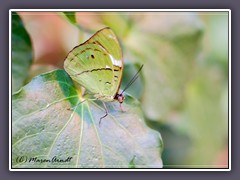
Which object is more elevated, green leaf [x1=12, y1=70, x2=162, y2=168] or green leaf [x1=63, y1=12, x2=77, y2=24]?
green leaf [x1=63, y1=12, x2=77, y2=24]

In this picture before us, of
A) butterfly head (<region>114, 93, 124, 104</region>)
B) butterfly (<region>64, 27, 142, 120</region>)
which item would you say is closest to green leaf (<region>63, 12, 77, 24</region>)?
butterfly (<region>64, 27, 142, 120</region>)

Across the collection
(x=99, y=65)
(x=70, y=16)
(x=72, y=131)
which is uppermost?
(x=70, y=16)

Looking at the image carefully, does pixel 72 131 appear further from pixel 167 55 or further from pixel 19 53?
pixel 167 55

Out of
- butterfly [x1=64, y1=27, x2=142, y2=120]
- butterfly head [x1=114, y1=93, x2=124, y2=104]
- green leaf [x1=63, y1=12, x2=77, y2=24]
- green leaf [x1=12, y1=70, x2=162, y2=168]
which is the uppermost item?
green leaf [x1=63, y1=12, x2=77, y2=24]

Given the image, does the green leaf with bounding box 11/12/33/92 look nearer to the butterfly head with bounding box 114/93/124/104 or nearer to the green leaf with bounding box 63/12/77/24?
the green leaf with bounding box 63/12/77/24

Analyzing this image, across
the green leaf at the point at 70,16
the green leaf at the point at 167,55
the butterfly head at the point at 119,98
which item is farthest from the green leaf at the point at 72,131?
the green leaf at the point at 167,55

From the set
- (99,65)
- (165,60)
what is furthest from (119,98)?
(165,60)

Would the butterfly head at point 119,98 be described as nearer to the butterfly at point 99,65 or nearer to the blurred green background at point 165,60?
the butterfly at point 99,65

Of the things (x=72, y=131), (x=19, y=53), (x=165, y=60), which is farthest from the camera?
(x=165, y=60)
